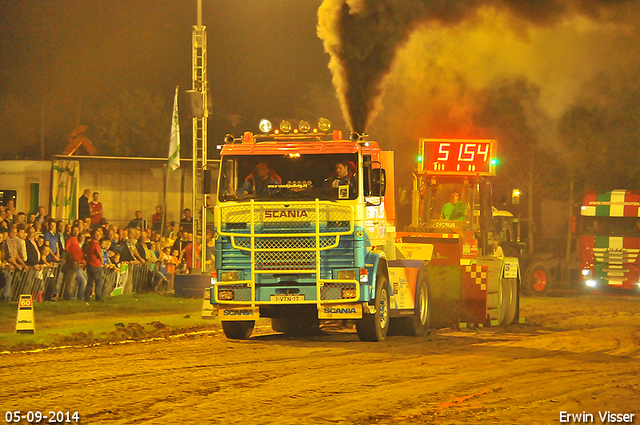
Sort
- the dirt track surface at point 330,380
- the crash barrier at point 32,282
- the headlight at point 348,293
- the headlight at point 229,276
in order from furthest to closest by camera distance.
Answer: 1. the crash barrier at point 32,282
2. the headlight at point 229,276
3. the headlight at point 348,293
4. the dirt track surface at point 330,380

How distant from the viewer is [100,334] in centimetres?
1554

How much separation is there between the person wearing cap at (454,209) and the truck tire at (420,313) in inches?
123

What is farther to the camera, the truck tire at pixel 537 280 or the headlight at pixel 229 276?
the truck tire at pixel 537 280

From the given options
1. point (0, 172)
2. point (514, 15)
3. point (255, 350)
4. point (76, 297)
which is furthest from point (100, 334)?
point (0, 172)

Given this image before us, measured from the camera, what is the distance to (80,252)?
68.5 feet

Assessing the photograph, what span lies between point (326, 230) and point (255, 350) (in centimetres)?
216

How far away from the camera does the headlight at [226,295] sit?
1430 cm

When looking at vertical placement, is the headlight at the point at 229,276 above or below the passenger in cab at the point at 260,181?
below

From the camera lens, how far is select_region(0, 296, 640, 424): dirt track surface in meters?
8.50

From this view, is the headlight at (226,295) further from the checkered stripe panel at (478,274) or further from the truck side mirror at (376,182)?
the checkered stripe panel at (478,274)

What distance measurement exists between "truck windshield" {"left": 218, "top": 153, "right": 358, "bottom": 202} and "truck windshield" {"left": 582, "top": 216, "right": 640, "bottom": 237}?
1968 cm

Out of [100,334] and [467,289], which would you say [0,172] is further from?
[467,289]

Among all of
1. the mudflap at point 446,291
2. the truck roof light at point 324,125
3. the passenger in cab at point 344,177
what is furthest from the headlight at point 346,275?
the mudflap at point 446,291

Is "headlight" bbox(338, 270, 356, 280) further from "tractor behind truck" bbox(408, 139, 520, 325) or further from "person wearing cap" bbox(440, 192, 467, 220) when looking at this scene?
"person wearing cap" bbox(440, 192, 467, 220)
